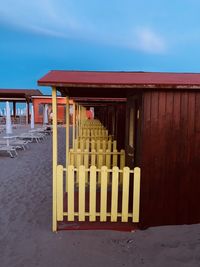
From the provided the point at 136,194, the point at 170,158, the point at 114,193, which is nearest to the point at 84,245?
the point at 114,193

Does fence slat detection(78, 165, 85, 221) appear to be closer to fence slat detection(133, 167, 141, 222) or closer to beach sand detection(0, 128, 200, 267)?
beach sand detection(0, 128, 200, 267)

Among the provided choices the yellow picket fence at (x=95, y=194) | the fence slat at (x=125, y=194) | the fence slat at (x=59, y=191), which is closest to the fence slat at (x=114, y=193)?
the yellow picket fence at (x=95, y=194)

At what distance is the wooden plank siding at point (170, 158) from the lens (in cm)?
480

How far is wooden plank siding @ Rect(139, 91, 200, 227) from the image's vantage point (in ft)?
15.7

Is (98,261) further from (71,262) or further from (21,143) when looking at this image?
(21,143)

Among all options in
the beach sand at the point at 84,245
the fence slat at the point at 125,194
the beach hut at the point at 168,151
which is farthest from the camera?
the fence slat at the point at 125,194

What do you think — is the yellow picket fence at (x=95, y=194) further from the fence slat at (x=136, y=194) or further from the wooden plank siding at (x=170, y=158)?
the wooden plank siding at (x=170, y=158)

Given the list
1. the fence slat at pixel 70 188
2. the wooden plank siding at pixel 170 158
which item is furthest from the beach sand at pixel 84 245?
the fence slat at pixel 70 188

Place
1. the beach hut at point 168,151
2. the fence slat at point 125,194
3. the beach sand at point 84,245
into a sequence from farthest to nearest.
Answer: the fence slat at point 125,194 < the beach hut at point 168,151 < the beach sand at point 84,245

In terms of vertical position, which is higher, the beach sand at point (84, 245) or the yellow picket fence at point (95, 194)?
the yellow picket fence at point (95, 194)

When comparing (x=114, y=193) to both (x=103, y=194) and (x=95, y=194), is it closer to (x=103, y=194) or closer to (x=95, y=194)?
(x=103, y=194)

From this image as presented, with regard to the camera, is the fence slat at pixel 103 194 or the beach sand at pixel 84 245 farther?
the fence slat at pixel 103 194

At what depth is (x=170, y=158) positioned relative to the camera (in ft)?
16.1

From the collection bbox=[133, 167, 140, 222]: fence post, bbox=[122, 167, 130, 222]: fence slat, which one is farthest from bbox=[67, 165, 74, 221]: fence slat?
bbox=[133, 167, 140, 222]: fence post
